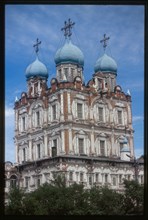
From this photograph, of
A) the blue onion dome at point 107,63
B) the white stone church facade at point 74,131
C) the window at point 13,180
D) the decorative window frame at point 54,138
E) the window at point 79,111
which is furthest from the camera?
the window at point 79,111

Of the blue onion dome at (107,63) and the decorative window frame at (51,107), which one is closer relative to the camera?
the blue onion dome at (107,63)

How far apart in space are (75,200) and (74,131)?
1.73 meters

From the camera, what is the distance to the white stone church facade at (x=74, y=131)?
250 inches

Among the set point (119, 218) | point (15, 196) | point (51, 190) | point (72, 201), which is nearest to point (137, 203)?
point (72, 201)

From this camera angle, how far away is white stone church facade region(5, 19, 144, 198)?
6.36 meters

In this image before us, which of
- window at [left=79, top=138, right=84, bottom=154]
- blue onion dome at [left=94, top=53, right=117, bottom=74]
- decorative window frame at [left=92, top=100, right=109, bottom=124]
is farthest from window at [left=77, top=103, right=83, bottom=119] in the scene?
blue onion dome at [left=94, top=53, right=117, bottom=74]

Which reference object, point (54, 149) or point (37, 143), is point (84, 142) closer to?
point (54, 149)

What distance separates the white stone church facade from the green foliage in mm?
840

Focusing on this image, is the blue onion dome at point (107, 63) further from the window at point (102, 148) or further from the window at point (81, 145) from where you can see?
the window at point (102, 148)

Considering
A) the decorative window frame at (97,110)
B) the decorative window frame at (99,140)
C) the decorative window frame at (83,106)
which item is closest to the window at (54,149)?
the decorative window frame at (83,106)

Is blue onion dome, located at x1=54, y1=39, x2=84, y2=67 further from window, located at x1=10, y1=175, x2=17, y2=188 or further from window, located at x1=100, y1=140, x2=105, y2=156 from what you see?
window, located at x1=10, y1=175, x2=17, y2=188

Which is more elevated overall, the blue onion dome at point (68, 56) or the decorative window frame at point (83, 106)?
the blue onion dome at point (68, 56)

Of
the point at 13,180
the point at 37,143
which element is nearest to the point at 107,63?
the point at 37,143

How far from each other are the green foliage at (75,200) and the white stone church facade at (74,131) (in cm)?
84
